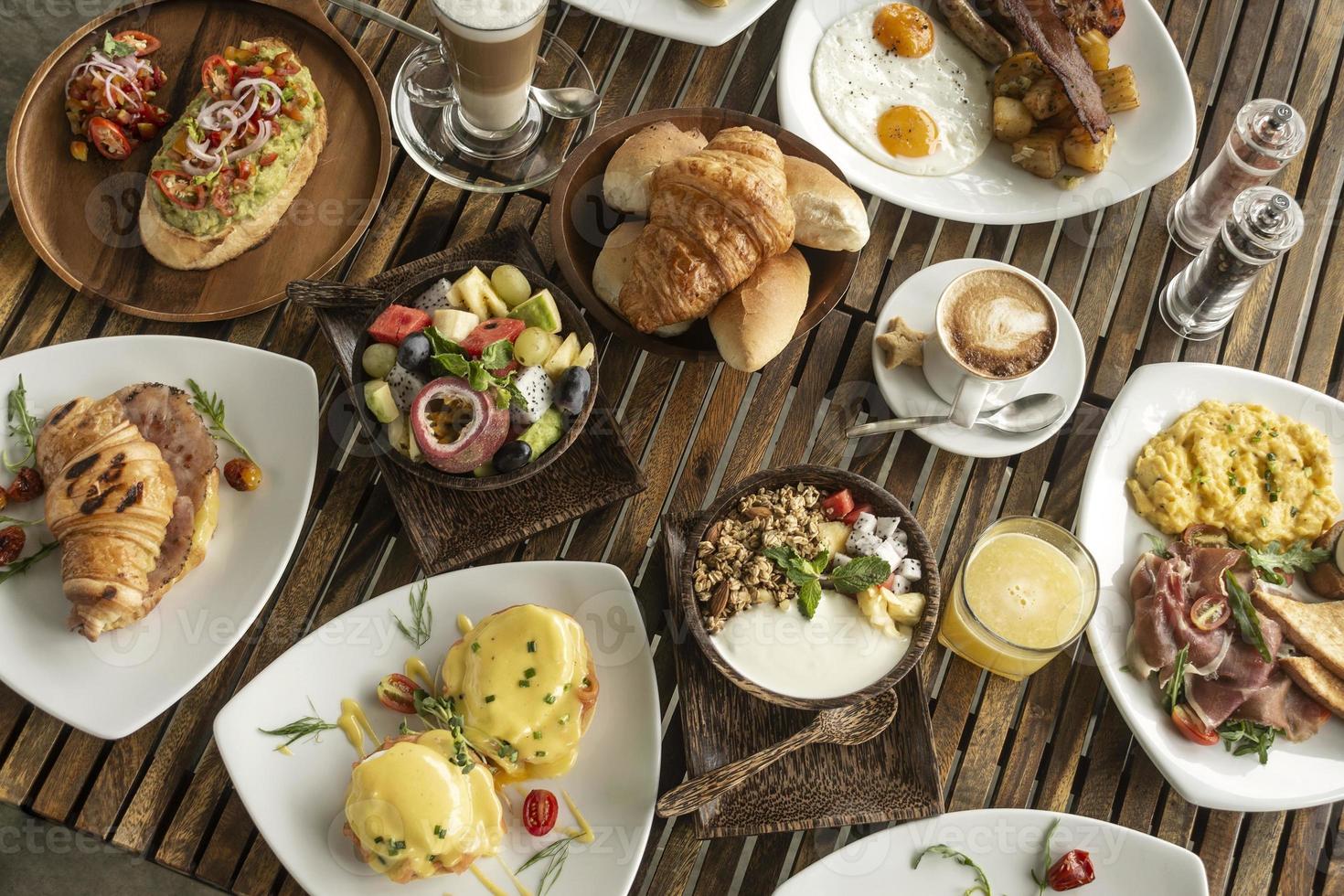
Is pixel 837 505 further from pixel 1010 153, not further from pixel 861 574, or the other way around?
pixel 1010 153

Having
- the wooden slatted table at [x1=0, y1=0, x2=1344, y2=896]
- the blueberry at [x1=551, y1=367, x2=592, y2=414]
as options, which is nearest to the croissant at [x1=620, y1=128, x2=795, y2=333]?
the blueberry at [x1=551, y1=367, x2=592, y2=414]

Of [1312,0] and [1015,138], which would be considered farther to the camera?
[1312,0]

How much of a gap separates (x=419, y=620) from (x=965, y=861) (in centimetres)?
113

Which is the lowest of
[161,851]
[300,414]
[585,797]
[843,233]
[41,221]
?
[161,851]

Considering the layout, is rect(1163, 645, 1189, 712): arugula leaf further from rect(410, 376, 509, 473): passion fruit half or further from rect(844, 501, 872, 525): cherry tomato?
rect(410, 376, 509, 473): passion fruit half

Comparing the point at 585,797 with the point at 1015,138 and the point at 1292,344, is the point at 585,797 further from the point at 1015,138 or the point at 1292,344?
the point at 1292,344

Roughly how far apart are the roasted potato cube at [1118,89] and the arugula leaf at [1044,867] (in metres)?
1.60

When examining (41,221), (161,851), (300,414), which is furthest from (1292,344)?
(41,221)

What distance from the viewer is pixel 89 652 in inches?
→ 77.0

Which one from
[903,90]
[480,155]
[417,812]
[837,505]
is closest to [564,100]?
[480,155]

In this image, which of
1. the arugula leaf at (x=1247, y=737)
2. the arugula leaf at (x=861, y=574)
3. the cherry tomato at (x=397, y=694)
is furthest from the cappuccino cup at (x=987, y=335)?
the cherry tomato at (x=397, y=694)

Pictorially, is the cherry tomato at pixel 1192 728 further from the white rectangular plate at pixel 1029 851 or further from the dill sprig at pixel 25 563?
the dill sprig at pixel 25 563

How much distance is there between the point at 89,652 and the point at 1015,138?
223cm

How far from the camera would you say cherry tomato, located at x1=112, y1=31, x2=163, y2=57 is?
232 cm
